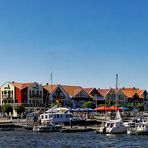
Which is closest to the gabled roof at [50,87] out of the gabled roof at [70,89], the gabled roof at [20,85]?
the gabled roof at [70,89]

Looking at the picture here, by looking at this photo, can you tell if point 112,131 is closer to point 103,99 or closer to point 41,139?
point 41,139

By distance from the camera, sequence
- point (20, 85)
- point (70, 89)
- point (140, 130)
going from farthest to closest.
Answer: point (70, 89) → point (20, 85) → point (140, 130)

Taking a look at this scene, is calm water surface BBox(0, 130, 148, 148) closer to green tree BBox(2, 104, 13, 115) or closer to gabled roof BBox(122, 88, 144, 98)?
green tree BBox(2, 104, 13, 115)

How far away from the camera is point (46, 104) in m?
138

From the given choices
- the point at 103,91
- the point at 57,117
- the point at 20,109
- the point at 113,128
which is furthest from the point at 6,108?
the point at 113,128

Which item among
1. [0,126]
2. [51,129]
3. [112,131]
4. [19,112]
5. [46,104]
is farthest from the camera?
[46,104]

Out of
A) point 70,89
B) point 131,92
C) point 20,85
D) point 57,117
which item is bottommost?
point 57,117

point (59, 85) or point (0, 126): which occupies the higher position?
point (59, 85)

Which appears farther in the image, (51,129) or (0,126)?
(0,126)

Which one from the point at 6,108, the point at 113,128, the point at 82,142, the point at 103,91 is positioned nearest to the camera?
the point at 82,142

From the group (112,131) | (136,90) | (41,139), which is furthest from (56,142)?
(136,90)

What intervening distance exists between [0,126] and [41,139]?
95.1ft

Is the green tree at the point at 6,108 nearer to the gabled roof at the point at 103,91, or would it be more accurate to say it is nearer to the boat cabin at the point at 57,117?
the boat cabin at the point at 57,117

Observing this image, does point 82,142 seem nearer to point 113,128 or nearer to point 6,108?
point 113,128
